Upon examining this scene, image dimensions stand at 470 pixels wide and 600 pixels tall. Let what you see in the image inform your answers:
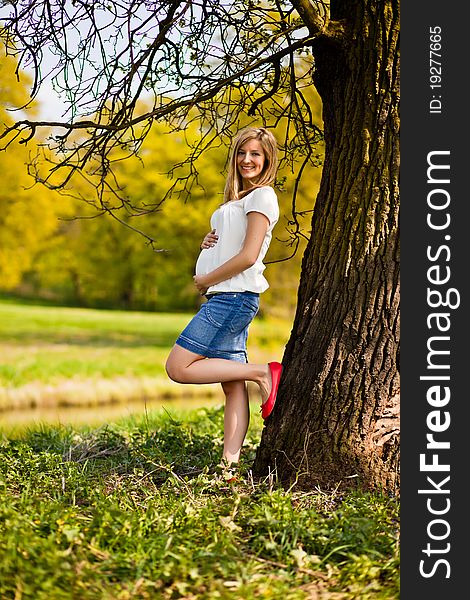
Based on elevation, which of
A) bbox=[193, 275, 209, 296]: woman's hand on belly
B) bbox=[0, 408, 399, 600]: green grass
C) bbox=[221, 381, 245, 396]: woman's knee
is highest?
bbox=[193, 275, 209, 296]: woman's hand on belly

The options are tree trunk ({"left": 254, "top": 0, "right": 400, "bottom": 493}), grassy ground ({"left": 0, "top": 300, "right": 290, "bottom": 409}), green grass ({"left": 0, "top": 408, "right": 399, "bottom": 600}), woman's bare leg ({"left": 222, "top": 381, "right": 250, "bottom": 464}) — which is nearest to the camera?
green grass ({"left": 0, "top": 408, "right": 399, "bottom": 600})

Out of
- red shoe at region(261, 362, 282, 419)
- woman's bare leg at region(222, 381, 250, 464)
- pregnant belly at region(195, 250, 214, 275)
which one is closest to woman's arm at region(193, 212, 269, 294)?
pregnant belly at region(195, 250, 214, 275)

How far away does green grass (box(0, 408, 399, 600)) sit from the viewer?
118 inches

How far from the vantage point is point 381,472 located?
4.01m

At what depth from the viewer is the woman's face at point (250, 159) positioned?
4273mm

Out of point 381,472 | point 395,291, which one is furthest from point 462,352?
point 381,472

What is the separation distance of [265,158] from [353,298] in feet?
2.88

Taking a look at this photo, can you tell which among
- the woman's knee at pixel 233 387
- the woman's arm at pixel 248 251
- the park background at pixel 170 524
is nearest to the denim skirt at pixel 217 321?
the woman's arm at pixel 248 251

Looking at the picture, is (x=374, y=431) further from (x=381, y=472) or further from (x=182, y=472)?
(x=182, y=472)

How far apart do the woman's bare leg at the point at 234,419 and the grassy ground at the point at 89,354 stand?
28.4ft

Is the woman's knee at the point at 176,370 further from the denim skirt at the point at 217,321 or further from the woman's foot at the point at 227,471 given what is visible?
the woman's foot at the point at 227,471

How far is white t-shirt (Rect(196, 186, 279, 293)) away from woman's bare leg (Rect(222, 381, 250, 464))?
57 cm

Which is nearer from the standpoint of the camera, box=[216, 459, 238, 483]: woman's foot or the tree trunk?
the tree trunk

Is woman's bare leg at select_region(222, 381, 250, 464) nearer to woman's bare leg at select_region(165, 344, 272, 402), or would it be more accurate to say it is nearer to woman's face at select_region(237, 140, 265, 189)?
woman's bare leg at select_region(165, 344, 272, 402)
